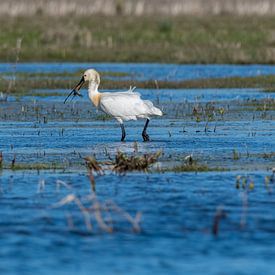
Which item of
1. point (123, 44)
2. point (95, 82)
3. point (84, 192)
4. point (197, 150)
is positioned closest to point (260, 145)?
point (197, 150)

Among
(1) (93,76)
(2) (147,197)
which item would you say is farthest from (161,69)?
(2) (147,197)

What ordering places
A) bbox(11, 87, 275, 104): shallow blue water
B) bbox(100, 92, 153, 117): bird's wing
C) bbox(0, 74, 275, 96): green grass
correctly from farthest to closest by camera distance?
1. bbox(0, 74, 275, 96): green grass
2. bbox(11, 87, 275, 104): shallow blue water
3. bbox(100, 92, 153, 117): bird's wing

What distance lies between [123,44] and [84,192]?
26085 millimetres

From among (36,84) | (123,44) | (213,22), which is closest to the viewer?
(36,84)

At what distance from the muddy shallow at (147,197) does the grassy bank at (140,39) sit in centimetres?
1388

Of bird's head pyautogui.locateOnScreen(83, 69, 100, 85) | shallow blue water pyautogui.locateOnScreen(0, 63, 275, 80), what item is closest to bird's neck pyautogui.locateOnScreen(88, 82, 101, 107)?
bird's head pyautogui.locateOnScreen(83, 69, 100, 85)

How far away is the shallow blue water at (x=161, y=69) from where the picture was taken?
29250 millimetres

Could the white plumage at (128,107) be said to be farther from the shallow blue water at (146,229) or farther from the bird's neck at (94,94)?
the shallow blue water at (146,229)

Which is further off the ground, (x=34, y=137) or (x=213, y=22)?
(x=213, y=22)

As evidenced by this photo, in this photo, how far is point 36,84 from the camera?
2686 centimetres

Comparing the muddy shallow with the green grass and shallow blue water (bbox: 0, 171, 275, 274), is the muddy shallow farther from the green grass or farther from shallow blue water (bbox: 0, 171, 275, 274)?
the green grass

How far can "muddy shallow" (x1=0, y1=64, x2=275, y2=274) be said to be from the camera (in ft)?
29.6

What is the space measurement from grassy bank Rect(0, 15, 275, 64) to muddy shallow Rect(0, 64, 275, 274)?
1388cm

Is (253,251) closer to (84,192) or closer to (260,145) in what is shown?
(84,192)
